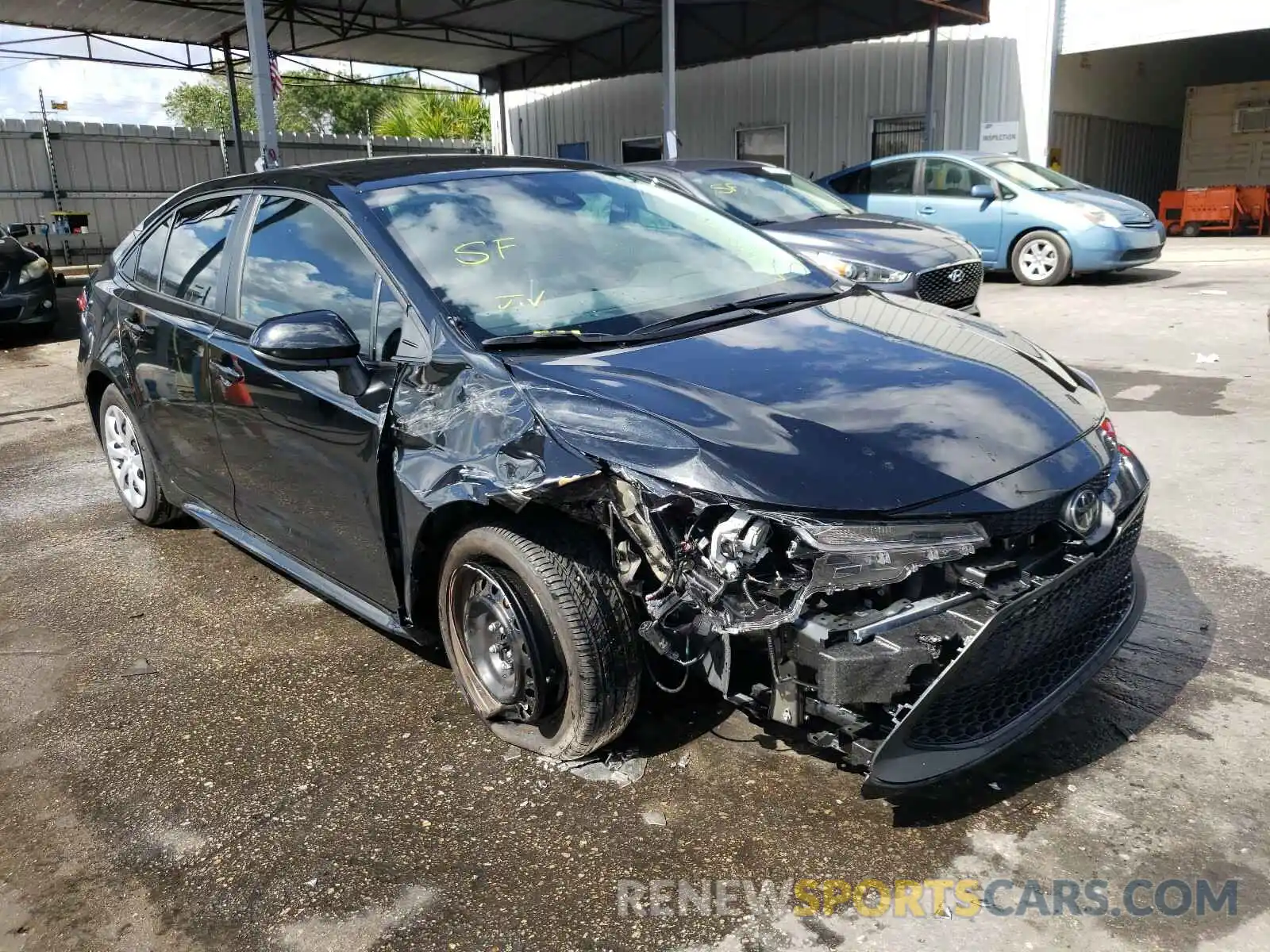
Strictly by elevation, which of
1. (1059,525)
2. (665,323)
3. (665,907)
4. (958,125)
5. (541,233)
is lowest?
(665,907)

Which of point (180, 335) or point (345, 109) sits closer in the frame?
point (180, 335)

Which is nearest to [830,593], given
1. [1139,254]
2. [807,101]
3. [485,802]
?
[485,802]

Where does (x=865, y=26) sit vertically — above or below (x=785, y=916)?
above

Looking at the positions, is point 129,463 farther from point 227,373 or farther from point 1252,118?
point 1252,118

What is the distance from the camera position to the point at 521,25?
19.8 meters

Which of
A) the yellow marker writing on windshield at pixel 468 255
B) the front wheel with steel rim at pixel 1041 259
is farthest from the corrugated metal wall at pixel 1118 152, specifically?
the yellow marker writing on windshield at pixel 468 255

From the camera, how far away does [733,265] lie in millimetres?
3559

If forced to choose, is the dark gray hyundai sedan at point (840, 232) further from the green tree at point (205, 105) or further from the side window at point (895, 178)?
the green tree at point (205, 105)

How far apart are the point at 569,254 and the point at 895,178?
1044 cm

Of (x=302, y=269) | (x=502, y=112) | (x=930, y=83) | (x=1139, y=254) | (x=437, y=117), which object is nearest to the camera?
(x=302, y=269)

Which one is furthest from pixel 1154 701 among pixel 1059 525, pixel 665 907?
pixel 665 907

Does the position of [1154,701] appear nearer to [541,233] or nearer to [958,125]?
[541,233]

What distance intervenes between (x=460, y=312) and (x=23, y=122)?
2214 centimetres

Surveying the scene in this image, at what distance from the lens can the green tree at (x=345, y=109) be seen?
2930cm
